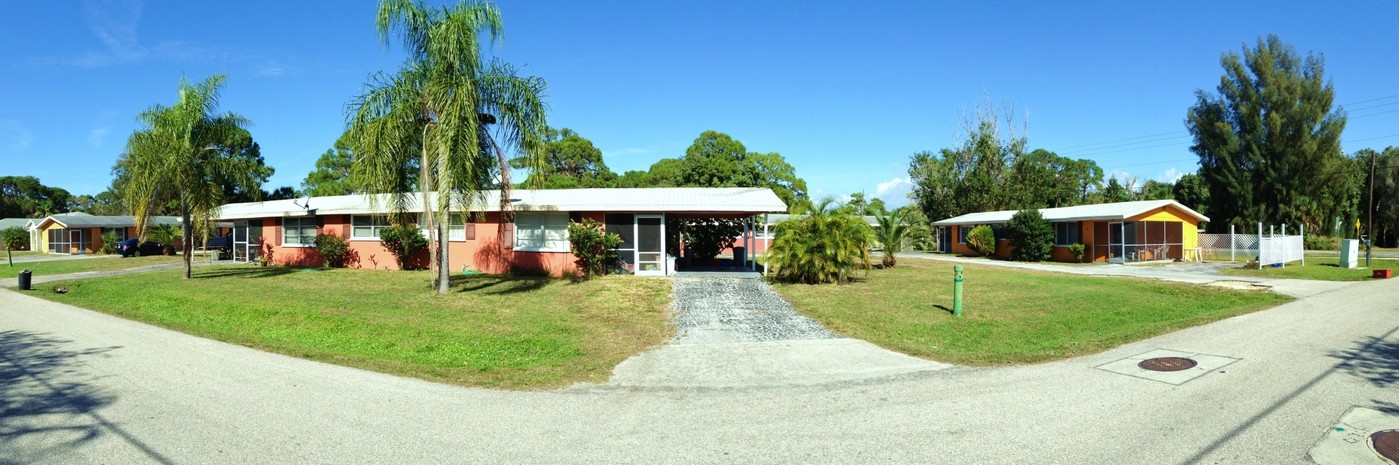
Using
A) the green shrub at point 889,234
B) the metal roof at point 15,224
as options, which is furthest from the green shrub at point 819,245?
the metal roof at point 15,224

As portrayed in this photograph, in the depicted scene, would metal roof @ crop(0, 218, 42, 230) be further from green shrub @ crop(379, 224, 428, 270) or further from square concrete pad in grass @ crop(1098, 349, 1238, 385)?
square concrete pad in grass @ crop(1098, 349, 1238, 385)

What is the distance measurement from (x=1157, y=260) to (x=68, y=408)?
33283 millimetres

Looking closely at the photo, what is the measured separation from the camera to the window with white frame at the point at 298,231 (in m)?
24.6

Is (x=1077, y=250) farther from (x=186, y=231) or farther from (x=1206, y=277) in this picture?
(x=186, y=231)

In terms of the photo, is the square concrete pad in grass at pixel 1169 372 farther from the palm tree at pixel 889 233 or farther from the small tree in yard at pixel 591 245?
the palm tree at pixel 889 233

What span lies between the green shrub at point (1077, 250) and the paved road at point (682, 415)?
68.3ft

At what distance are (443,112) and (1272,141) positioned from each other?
5090 cm

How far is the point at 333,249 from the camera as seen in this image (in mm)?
22797

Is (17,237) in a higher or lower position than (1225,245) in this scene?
higher

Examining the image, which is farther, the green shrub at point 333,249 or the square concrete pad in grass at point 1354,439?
the green shrub at point 333,249

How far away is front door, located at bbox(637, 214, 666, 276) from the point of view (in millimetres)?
19000

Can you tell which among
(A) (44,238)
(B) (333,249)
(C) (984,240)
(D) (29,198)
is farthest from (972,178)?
(D) (29,198)

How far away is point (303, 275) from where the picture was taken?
20.3 meters

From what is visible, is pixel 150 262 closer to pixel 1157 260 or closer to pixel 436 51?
pixel 436 51
